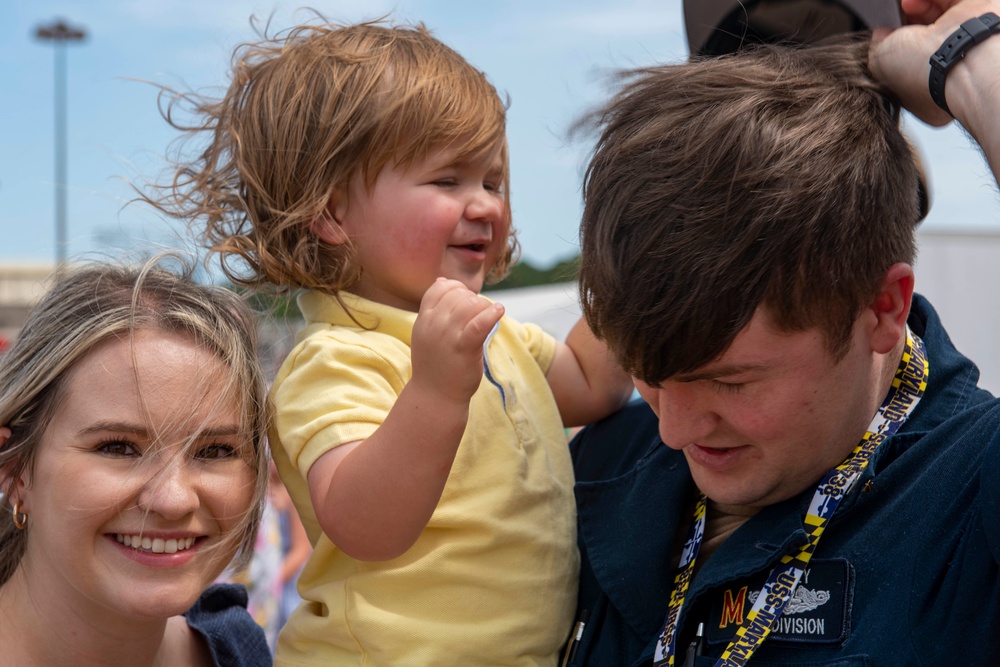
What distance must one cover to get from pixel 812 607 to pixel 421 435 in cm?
80

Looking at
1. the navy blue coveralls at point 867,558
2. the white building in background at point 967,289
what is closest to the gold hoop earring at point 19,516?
the navy blue coveralls at point 867,558

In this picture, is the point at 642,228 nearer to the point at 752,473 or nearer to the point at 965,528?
the point at 752,473

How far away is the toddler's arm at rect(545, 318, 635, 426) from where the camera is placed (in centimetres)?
276

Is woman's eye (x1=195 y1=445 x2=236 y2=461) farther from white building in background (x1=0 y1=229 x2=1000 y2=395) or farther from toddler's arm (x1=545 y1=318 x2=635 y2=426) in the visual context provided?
white building in background (x1=0 y1=229 x2=1000 y2=395)

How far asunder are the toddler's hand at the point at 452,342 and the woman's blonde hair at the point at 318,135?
1.73 feet

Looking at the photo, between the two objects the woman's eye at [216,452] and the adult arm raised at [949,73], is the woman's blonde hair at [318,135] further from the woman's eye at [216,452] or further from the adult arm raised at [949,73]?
the adult arm raised at [949,73]

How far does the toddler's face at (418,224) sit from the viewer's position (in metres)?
2.43

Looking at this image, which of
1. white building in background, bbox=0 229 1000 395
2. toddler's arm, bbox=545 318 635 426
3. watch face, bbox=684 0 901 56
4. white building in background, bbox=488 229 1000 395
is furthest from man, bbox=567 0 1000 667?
white building in background, bbox=488 229 1000 395

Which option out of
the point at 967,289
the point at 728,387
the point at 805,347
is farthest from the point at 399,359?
the point at 967,289

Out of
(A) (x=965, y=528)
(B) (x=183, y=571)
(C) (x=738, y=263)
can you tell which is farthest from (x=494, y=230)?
(A) (x=965, y=528)

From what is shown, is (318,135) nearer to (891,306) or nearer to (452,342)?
(452,342)

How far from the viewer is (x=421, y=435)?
6.57 feet

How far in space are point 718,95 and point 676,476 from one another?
0.85 metres

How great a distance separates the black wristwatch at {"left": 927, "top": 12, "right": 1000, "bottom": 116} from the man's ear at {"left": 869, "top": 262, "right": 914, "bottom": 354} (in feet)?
1.12
